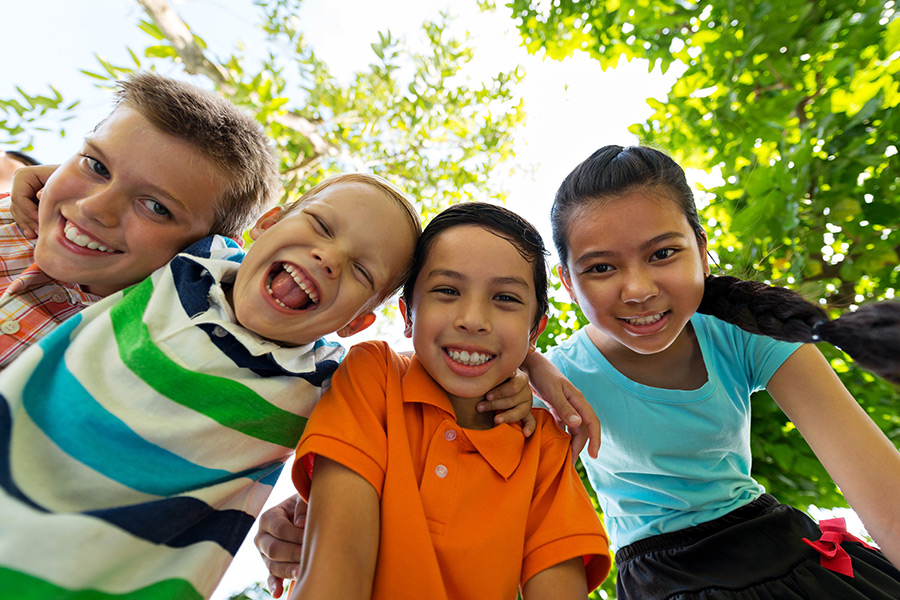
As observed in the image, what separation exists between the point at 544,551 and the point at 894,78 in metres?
1.81

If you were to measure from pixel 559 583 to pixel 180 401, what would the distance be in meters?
0.88

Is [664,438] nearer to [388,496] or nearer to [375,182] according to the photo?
[388,496]

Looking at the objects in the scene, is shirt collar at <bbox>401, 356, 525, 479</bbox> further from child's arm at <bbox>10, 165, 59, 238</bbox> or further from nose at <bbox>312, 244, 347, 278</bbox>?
child's arm at <bbox>10, 165, 59, 238</bbox>

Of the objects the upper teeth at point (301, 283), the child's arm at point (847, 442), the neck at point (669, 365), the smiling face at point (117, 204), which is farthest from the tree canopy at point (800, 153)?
the smiling face at point (117, 204)

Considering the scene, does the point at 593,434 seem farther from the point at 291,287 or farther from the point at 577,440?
the point at 291,287

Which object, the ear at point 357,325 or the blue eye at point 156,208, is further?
the ear at point 357,325

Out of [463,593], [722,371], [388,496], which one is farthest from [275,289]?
[722,371]

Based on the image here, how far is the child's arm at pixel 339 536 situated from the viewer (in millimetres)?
901

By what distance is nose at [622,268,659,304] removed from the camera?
136 cm

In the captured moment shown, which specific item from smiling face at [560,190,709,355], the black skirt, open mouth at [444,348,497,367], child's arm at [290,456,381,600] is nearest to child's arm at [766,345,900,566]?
the black skirt

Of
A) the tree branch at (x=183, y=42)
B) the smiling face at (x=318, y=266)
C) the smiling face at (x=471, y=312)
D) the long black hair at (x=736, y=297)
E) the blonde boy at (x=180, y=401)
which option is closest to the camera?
the blonde boy at (x=180, y=401)

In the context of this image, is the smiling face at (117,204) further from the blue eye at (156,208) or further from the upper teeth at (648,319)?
the upper teeth at (648,319)

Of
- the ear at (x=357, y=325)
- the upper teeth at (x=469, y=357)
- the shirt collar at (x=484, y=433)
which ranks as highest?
the ear at (x=357, y=325)

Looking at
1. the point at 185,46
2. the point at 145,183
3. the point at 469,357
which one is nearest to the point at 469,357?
the point at 469,357
